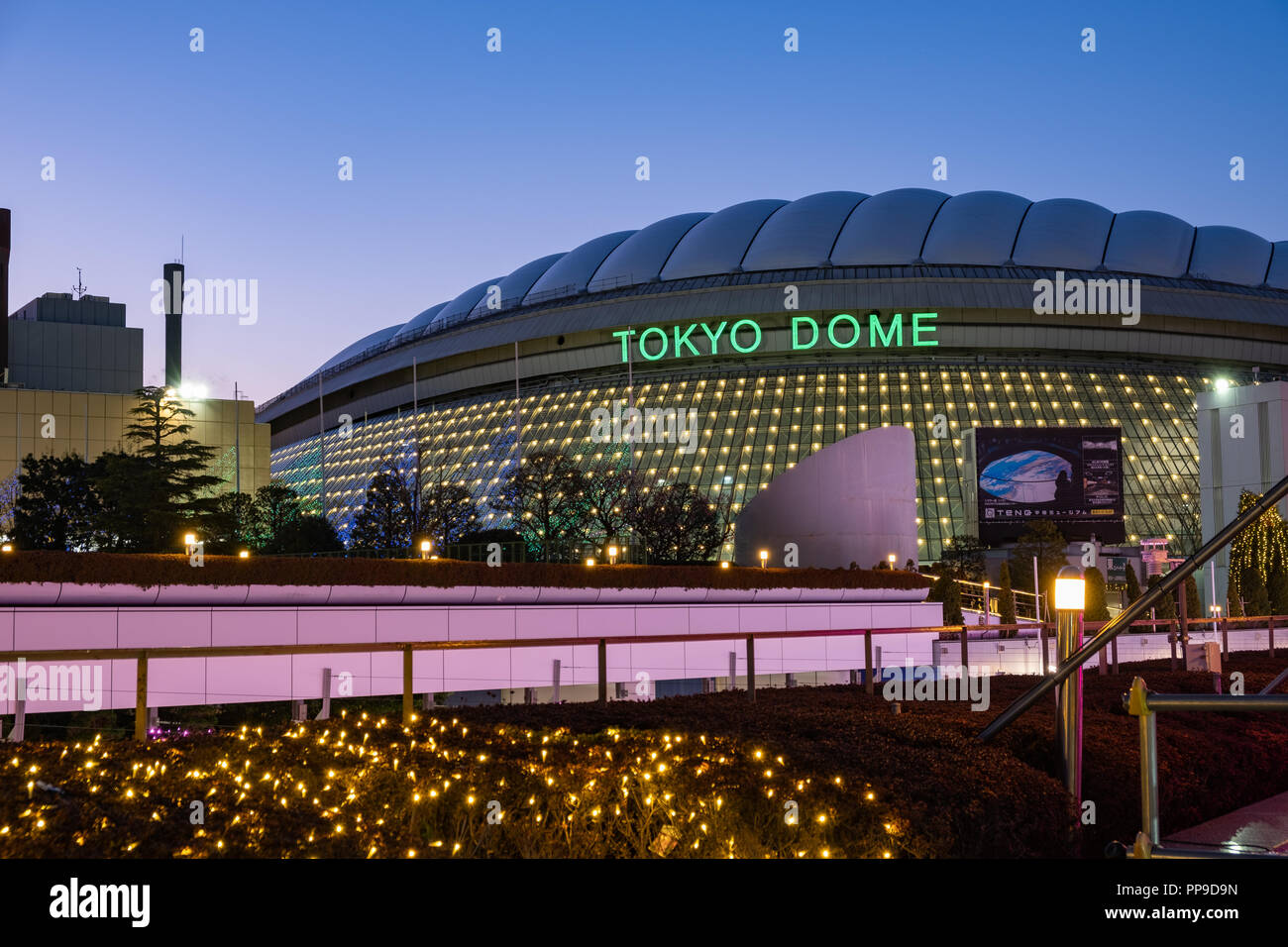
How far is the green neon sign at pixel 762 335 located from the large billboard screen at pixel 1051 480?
986 cm

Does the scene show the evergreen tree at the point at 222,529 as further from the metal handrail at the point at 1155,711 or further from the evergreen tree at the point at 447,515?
the metal handrail at the point at 1155,711

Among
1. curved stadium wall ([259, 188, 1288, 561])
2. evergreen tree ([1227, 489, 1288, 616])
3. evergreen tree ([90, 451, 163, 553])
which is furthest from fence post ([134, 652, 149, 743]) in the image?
curved stadium wall ([259, 188, 1288, 561])

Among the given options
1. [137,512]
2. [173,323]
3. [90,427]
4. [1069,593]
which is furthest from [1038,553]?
[173,323]

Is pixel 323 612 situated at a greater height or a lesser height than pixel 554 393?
lesser

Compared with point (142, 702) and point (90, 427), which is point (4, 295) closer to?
point (90, 427)

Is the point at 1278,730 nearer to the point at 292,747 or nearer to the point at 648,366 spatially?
the point at 292,747

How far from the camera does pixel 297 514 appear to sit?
202ft

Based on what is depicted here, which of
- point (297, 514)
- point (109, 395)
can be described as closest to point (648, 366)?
point (297, 514)

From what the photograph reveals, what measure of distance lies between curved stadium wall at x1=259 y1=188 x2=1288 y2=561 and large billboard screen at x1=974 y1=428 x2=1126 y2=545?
2.85m

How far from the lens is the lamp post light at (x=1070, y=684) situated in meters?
11.3

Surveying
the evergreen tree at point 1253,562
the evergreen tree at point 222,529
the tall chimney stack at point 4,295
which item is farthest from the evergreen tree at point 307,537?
the evergreen tree at point 1253,562

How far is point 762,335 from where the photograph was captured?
244ft

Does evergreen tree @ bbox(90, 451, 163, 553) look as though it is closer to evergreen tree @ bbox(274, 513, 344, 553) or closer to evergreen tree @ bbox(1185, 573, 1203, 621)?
evergreen tree @ bbox(274, 513, 344, 553)
